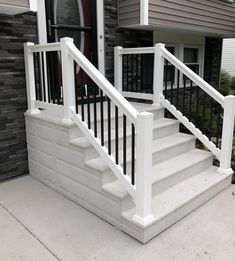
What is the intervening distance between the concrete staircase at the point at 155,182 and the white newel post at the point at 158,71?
0.49 meters

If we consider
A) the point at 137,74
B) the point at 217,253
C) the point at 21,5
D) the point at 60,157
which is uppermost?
the point at 21,5

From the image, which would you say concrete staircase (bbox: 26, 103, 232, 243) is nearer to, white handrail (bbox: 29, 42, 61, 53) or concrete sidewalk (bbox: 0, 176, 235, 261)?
concrete sidewalk (bbox: 0, 176, 235, 261)

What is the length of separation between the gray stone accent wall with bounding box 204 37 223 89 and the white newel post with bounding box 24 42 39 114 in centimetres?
503

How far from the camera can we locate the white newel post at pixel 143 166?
2184mm

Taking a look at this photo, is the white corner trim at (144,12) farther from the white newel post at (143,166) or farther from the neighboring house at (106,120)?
the white newel post at (143,166)

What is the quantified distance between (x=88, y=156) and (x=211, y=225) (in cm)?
131

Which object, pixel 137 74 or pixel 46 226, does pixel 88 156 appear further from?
pixel 137 74

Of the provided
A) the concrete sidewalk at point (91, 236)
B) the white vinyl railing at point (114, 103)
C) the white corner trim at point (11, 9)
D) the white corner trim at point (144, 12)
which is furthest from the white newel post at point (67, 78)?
the white corner trim at point (144, 12)

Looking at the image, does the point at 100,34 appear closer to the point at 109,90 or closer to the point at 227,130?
the point at 109,90

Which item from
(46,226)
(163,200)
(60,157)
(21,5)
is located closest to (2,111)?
(60,157)

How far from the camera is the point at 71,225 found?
262cm

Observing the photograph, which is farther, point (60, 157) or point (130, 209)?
point (60, 157)

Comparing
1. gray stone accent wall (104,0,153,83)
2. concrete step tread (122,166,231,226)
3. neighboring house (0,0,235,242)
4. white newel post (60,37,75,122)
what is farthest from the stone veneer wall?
concrete step tread (122,166,231,226)

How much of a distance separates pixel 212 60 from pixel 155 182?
556cm
